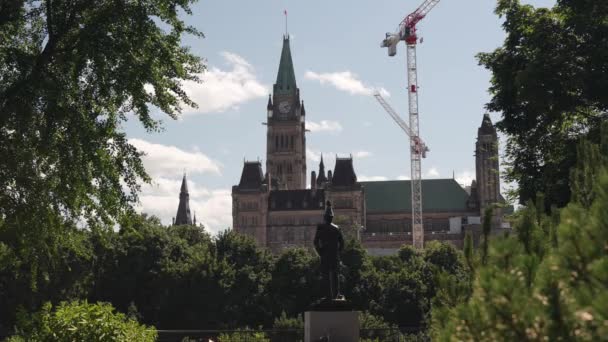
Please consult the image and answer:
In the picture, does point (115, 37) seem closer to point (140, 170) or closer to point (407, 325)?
point (140, 170)

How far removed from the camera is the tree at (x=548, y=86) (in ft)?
77.2

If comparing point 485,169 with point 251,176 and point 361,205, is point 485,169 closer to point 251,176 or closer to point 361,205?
point 361,205

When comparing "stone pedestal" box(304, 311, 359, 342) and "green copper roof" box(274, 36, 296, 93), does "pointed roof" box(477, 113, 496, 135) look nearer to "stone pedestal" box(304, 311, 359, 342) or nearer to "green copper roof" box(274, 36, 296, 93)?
"green copper roof" box(274, 36, 296, 93)

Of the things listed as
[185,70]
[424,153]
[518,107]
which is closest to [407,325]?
[518,107]

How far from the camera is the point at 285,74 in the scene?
157 metres

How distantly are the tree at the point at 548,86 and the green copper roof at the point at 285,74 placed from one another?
128 meters

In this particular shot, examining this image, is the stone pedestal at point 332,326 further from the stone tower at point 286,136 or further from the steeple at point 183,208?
the steeple at point 183,208

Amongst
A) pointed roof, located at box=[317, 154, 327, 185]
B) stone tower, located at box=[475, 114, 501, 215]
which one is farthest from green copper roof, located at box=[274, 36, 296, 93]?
stone tower, located at box=[475, 114, 501, 215]

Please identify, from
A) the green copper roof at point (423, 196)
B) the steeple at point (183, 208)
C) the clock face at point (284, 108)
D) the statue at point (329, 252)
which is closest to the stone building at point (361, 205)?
the green copper roof at point (423, 196)

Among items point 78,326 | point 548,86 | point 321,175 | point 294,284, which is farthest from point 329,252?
point 321,175

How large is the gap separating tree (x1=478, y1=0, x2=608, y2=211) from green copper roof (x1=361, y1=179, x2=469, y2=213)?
112m

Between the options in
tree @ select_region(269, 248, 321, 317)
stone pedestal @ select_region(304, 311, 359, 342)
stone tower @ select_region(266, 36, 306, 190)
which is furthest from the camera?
stone tower @ select_region(266, 36, 306, 190)

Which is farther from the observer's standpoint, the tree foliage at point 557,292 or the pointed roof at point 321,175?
the pointed roof at point 321,175

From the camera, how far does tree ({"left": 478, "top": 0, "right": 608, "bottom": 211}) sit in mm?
23531
